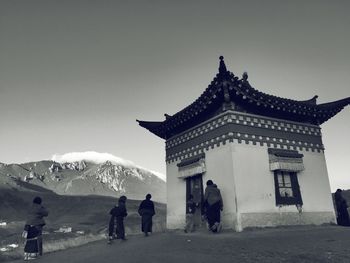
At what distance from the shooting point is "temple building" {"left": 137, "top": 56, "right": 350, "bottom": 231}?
40.4 feet

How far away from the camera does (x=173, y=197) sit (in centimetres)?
1568

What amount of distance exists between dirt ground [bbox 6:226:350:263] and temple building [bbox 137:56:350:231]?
1765 mm

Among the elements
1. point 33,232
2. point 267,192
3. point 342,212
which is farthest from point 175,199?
point 342,212

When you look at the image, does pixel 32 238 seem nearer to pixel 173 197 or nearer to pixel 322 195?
pixel 173 197

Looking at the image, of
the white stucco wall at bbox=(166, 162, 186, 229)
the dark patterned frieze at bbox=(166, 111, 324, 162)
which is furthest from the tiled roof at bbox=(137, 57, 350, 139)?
the white stucco wall at bbox=(166, 162, 186, 229)

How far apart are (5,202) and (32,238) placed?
49.3m

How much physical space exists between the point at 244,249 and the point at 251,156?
16.3ft

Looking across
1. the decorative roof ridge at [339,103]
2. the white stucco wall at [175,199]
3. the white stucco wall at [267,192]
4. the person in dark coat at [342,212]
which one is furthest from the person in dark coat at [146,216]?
the decorative roof ridge at [339,103]

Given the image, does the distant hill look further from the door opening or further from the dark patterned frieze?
the dark patterned frieze

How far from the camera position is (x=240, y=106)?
1323 cm

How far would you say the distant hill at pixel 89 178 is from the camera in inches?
3698

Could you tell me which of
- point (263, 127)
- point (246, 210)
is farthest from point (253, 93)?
point (246, 210)

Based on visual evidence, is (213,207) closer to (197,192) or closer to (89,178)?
(197,192)

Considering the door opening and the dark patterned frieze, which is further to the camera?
the door opening
